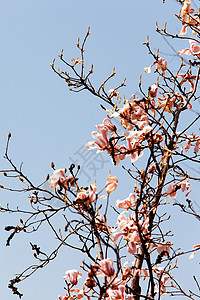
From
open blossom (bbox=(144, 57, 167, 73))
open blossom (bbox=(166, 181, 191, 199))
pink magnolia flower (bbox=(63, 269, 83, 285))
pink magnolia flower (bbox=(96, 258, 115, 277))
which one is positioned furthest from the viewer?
open blossom (bbox=(144, 57, 167, 73))

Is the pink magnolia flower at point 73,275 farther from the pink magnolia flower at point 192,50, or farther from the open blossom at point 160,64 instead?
the pink magnolia flower at point 192,50

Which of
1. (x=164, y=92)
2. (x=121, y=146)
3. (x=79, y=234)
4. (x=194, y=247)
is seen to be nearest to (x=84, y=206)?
(x=79, y=234)

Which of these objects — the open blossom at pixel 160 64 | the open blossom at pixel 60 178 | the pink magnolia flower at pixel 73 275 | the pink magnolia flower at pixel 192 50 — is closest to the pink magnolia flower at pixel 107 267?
the pink magnolia flower at pixel 73 275

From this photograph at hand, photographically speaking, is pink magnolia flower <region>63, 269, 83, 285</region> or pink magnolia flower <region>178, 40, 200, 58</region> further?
pink magnolia flower <region>178, 40, 200, 58</region>

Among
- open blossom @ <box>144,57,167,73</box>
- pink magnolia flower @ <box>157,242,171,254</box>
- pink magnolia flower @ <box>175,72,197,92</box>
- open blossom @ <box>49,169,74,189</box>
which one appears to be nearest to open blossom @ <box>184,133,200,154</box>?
pink magnolia flower @ <box>175,72,197,92</box>

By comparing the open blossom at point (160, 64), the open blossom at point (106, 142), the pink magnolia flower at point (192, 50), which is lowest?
the open blossom at point (106, 142)

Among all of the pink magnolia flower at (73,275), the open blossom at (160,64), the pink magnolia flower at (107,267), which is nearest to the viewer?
the pink magnolia flower at (107,267)

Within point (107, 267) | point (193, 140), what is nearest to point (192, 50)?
point (193, 140)

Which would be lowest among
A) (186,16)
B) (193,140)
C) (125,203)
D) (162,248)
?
(162,248)

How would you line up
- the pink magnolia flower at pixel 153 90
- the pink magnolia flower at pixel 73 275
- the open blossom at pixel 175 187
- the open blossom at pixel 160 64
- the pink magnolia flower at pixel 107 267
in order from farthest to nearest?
the open blossom at pixel 160 64 → the pink magnolia flower at pixel 153 90 → the open blossom at pixel 175 187 → the pink magnolia flower at pixel 73 275 → the pink magnolia flower at pixel 107 267

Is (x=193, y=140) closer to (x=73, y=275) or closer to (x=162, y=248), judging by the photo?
(x=162, y=248)

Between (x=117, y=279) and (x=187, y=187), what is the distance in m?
0.76

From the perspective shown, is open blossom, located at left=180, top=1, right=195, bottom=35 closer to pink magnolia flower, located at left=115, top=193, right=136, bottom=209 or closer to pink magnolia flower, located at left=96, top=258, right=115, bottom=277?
pink magnolia flower, located at left=115, top=193, right=136, bottom=209

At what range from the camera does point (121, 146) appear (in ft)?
7.43
